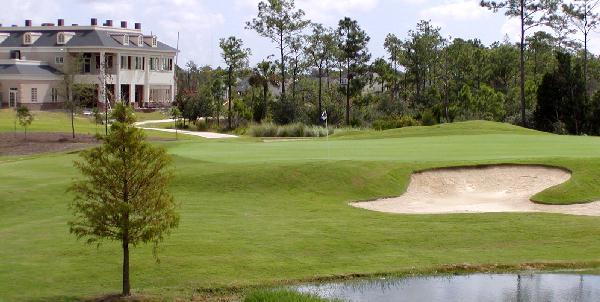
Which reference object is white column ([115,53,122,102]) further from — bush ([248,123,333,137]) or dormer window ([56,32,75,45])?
bush ([248,123,333,137])

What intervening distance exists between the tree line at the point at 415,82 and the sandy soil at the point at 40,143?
21.9 m

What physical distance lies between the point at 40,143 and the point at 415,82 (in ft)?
154

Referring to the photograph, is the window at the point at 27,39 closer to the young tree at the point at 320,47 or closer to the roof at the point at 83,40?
the roof at the point at 83,40

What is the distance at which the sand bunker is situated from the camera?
3006 cm

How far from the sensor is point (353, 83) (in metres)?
82.8

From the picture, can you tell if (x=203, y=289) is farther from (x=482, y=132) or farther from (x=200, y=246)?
(x=482, y=132)

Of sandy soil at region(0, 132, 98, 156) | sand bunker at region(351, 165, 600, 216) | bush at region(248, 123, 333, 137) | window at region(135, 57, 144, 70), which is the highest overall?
window at region(135, 57, 144, 70)

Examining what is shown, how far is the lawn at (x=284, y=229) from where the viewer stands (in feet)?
69.8

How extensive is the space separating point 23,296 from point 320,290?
659 centimetres

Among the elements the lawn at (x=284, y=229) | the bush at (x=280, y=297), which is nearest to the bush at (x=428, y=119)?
the lawn at (x=284, y=229)

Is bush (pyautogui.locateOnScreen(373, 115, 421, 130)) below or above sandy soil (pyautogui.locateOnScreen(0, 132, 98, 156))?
above

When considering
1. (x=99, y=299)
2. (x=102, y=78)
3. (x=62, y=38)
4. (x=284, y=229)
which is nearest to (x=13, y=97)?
(x=102, y=78)

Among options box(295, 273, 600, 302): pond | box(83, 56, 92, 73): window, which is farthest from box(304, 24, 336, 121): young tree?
box(295, 273, 600, 302): pond

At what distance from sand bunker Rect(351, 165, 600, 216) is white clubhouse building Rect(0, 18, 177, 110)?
208 feet
